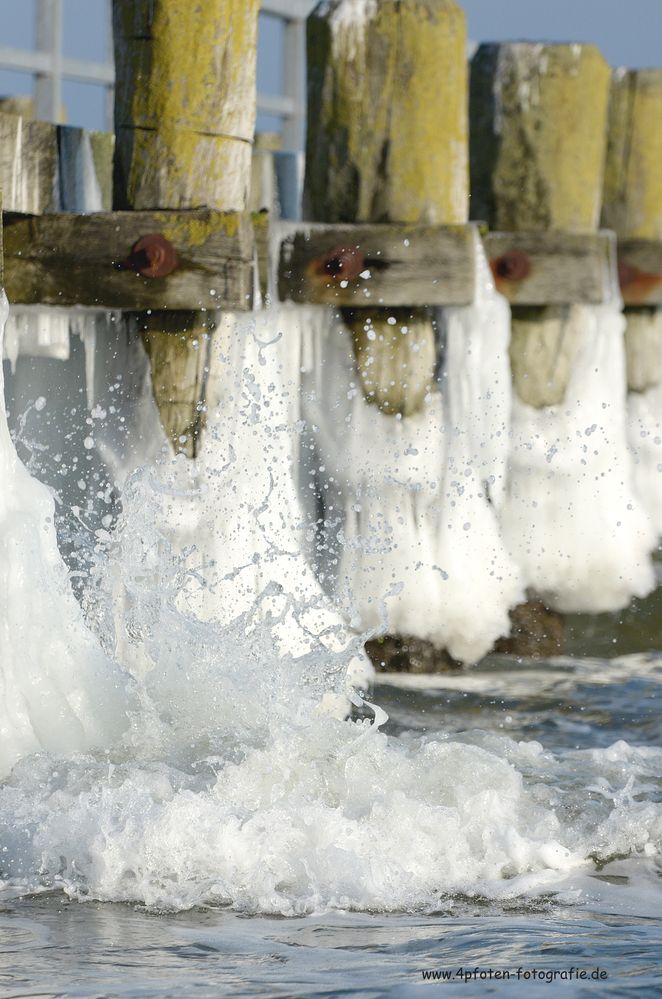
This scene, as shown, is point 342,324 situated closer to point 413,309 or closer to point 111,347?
point 413,309

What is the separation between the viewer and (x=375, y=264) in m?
5.45

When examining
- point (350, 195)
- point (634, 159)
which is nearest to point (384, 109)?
point (350, 195)

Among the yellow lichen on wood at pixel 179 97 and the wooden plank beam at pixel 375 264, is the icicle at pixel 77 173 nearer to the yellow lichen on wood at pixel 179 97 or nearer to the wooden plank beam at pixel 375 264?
the yellow lichen on wood at pixel 179 97

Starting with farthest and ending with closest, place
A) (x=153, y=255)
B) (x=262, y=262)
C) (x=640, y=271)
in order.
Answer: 1. (x=640, y=271)
2. (x=262, y=262)
3. (x=153, y=255)

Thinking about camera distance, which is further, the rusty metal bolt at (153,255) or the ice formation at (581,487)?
the ice formation at (581,487)

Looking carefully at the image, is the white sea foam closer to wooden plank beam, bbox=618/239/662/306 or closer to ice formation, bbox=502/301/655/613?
ice formation, bbox=502/301/655/613

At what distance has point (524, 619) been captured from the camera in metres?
6.37

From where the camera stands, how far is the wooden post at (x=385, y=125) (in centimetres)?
555

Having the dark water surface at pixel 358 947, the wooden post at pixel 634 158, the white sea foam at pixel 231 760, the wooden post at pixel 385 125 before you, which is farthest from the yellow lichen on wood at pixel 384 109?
the dark water surface at pixel 358 947

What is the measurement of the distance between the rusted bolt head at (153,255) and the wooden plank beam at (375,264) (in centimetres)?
57

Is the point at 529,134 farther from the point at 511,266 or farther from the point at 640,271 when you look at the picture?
the point at 640,271

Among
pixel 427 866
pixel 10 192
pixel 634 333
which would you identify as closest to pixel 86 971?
pixel 427 866

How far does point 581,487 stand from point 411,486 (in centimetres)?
116

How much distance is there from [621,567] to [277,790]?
3.31 m
